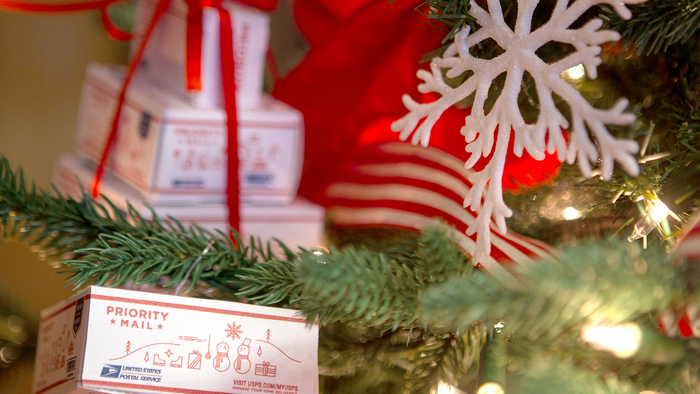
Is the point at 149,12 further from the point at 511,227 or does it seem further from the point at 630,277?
the point at 630,277

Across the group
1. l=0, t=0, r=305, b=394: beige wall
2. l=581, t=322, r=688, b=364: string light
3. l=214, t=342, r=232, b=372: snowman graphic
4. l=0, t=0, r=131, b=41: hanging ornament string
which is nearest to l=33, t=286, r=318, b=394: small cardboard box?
l=214, t=342, r=232, b=372: snowman graphic

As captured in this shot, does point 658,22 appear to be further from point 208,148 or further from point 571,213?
point 208,148

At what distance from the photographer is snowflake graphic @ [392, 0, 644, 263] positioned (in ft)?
1.10

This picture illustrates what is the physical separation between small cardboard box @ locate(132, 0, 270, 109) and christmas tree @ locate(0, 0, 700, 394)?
0.25 meters

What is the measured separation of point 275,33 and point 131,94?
49 centimetres

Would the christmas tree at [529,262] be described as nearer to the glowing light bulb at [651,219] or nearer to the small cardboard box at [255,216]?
the glowing light bulb at [651,219]

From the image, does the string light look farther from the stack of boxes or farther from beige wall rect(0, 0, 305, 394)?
beige wall rect(0, 0, 305, 394)

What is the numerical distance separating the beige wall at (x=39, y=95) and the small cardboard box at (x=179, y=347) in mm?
873

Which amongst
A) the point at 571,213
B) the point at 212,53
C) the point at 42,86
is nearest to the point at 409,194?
the point at 571,213

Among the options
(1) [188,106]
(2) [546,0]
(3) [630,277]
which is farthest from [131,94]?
(3) [630,277]

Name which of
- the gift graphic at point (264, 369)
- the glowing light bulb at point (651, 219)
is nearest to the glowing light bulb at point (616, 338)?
the glowing light bulb at point (651, 219)

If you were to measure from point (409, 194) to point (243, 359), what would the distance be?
332 millimetres

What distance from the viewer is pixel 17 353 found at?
72 centimetres

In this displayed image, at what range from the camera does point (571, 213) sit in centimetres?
51
